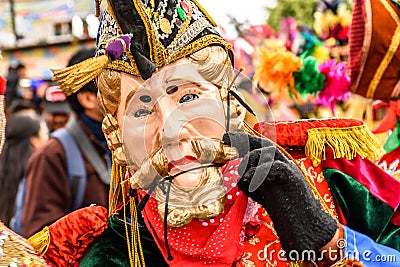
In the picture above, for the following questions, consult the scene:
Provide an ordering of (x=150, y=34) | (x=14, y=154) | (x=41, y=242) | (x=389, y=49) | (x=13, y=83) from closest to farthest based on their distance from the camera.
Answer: (x=150, y=34) → (x=41, y=242) → (x=389, y=49) → (x=14, y=154) → (x=13, y=83)

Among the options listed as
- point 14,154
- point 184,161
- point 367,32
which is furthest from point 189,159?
point 14,154

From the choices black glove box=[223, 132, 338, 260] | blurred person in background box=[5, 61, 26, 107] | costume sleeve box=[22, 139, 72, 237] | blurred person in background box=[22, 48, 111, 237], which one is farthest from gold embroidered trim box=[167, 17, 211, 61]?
blurred person in background box=[5, 61, 26, 107]

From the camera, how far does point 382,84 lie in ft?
8.30

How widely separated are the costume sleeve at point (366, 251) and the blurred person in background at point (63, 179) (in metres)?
1.61

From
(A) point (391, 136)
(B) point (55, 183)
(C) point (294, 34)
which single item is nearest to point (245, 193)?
(A) point (391, 136)

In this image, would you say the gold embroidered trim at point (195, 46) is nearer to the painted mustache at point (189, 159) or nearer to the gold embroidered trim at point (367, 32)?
the painted mustache at point (189, 159)

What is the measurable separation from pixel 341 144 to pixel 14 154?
2869 mm

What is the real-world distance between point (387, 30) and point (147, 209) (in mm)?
1317

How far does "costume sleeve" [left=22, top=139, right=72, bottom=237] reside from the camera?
9.62 ft

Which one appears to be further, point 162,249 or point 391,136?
point 391,136

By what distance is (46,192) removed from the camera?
2.95 metres

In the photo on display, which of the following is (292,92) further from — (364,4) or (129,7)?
(129,7)

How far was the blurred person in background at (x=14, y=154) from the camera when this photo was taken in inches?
152

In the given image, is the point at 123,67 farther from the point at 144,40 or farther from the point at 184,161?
the point at 184,161
